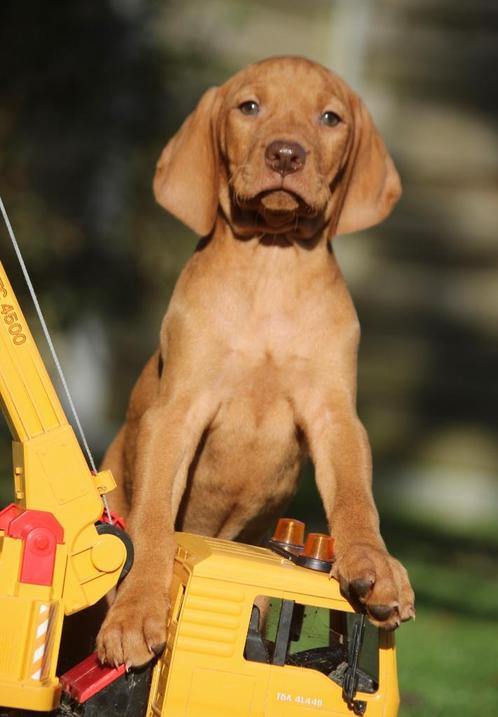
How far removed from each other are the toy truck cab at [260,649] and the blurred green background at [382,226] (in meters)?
6.47

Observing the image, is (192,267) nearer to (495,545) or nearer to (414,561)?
(414,561)

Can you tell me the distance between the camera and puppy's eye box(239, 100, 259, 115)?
5195mm

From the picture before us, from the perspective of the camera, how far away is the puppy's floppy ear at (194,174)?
5.32 metres

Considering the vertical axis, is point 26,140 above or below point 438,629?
above

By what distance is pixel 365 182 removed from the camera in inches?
214

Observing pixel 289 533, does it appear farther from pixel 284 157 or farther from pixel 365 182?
pixel 365 182

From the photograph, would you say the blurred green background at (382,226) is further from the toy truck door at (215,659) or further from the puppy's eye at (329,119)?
the toy truck door at (215,659)

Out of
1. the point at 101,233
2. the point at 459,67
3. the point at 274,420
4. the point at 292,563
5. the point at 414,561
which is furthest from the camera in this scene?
the point at 459,67

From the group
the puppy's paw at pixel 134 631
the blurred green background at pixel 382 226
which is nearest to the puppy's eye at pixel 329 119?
the puppy's paw at pixel 134 631

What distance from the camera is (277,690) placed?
12.8 ft

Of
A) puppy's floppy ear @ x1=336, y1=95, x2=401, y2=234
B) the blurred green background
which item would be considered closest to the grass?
the blurred green background

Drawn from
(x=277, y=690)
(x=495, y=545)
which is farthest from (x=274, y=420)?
(x=495, y=545)

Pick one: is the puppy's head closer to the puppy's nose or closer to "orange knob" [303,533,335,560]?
the puppy's nose

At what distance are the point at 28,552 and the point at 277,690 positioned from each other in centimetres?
91
